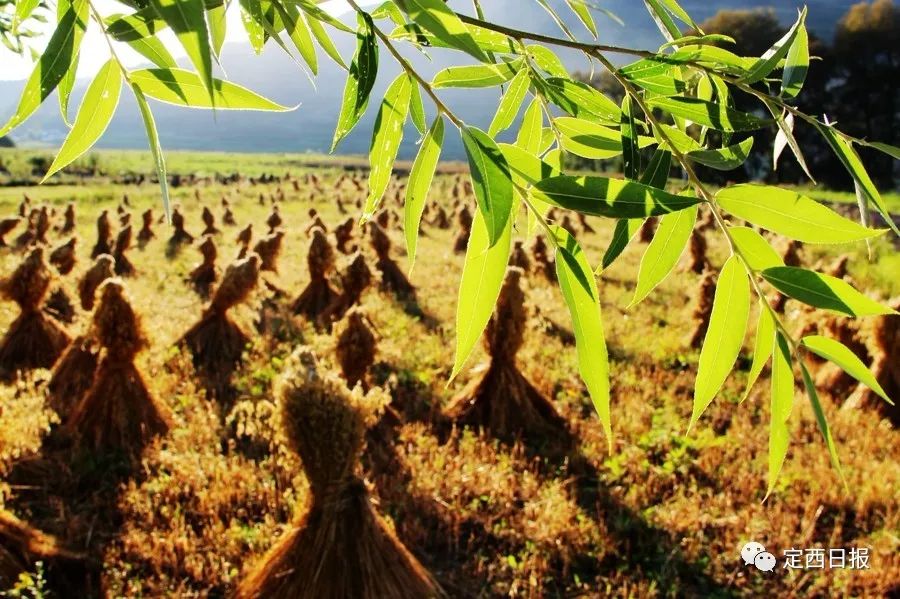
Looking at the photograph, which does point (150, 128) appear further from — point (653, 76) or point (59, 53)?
point (653, 76)

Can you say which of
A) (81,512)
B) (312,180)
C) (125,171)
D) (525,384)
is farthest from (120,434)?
(125,171)

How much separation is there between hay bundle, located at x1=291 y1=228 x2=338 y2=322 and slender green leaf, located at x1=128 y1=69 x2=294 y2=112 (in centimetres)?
830

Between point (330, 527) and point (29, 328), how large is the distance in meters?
4.97

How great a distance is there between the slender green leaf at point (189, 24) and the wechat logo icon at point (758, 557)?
13.6ft

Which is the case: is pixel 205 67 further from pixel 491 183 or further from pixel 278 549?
pixel 278 549

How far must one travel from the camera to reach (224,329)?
264 inches

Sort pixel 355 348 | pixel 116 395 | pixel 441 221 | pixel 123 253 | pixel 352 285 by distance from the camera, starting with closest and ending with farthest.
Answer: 1. pixel 116 395
2. pixel 355 348
3. pixel 352 285
4. pixel 123 253
5. pixel 441 221

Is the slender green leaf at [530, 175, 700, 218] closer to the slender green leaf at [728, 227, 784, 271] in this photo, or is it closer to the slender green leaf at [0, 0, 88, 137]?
the slender green leaf at [728, 227, 784, 271]

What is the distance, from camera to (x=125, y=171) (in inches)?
1495

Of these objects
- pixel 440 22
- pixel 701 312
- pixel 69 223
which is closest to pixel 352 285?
pixel 701 312

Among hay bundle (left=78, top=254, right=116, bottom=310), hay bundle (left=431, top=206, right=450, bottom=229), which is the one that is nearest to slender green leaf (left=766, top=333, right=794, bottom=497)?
hay bundle (left=78, top=254, right=116, bottom=310)

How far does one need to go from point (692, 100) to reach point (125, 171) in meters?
43.2

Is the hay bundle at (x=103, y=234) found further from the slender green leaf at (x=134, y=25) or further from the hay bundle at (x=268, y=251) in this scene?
the slender green leaf at (x=134, y=25)

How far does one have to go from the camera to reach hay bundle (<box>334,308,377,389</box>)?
497 cm
